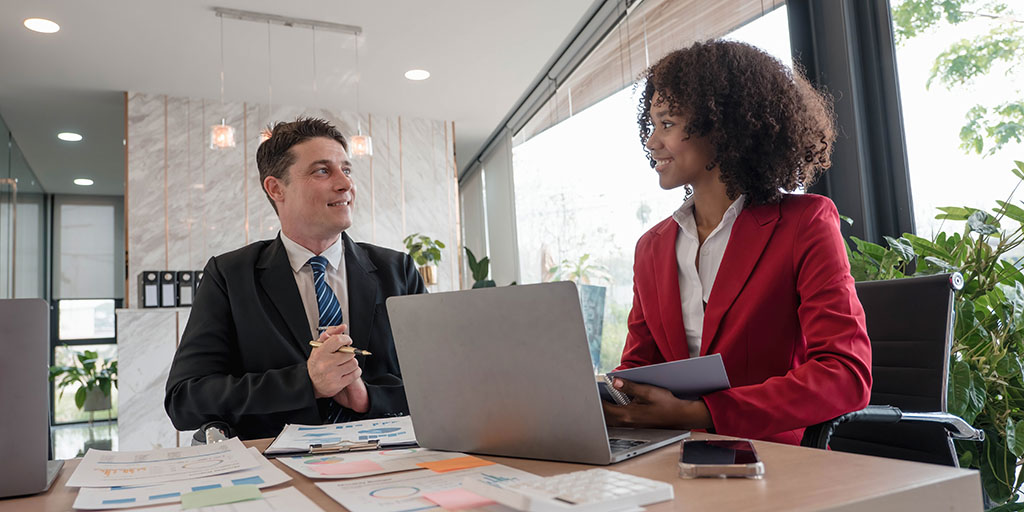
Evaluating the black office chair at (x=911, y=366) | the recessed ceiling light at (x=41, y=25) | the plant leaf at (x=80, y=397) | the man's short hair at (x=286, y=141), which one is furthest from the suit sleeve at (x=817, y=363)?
the plant leaf at (x=80, y=397)

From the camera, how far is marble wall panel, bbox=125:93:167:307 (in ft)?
19.7

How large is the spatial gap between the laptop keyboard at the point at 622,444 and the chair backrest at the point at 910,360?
75 cm

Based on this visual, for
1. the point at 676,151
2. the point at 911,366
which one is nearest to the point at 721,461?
the point at 911,366

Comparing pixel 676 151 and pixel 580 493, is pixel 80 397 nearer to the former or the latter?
pixel 676 151

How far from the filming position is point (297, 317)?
72.1 inches

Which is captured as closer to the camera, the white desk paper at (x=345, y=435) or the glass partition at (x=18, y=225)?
the white desk paper at (x=345, y=435)

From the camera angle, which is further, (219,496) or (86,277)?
(86,277)

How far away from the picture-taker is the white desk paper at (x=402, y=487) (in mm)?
718

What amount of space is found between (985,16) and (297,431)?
244cm

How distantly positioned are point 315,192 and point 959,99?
2.16 meters

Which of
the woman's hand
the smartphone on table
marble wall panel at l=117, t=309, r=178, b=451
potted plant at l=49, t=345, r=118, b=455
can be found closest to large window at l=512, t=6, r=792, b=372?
the woman's hand

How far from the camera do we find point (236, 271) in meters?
1.87

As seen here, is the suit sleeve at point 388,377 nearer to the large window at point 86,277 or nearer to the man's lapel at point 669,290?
the man's lapel at point 669,290

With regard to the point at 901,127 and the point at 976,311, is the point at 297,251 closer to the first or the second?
the point at 976,311
